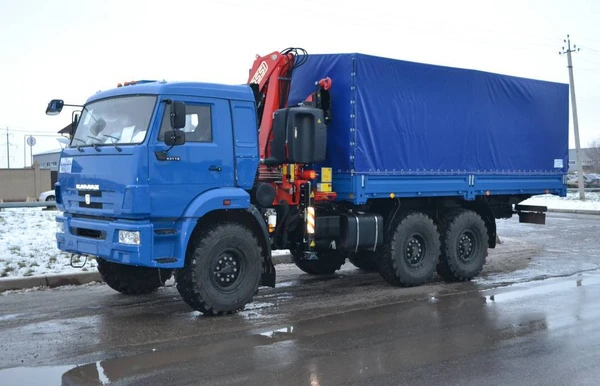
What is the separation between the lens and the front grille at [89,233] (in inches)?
307

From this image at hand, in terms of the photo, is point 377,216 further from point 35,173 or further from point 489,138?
point 35,173

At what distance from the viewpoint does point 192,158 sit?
7852 mm

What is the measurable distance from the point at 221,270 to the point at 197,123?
1903mm

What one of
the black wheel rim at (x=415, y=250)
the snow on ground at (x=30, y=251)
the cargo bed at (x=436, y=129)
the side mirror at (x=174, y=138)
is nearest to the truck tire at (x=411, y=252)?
the black wheel rim at (x=415, y=250)

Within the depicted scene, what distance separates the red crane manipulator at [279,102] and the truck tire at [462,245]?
2581 millimetres

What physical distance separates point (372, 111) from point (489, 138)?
9.38 ft

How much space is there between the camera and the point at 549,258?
13.7m

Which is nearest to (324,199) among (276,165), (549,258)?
(276,165)

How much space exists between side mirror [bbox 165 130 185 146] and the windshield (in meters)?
0.30

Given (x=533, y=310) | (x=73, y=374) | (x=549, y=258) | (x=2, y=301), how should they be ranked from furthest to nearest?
(x=549, y=258), (x=2, y=301), (x=533, y=310), (x=73, y=374)

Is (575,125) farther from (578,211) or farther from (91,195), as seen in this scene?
(91,195)

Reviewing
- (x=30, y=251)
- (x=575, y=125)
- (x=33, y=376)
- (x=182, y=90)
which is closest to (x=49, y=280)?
(x=30, y=251)

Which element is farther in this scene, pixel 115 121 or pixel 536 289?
pixel 536 289

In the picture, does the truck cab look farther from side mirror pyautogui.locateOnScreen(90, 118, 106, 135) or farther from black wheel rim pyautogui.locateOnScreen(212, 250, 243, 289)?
black wheel rim pyautogui.locateOnScreen(212, 250, 243, 289)
